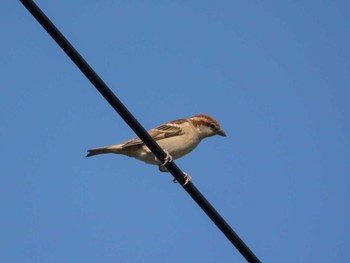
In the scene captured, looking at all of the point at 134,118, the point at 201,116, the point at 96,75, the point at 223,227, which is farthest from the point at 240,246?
the point at 201,116

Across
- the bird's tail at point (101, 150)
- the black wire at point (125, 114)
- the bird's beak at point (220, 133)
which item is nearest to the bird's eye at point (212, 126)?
the bird's beak at point (220, 133)

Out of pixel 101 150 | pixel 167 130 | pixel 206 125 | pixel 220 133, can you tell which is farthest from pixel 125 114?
pixel 220 133

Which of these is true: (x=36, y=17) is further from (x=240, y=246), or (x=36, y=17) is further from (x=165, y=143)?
(x=165, y=143)

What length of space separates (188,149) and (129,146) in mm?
911

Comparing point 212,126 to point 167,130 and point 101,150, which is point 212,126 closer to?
point 167,130

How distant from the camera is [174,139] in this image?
10.1 meters

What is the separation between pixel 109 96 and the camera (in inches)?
193

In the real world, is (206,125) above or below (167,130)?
below

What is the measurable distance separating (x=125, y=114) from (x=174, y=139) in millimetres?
5007

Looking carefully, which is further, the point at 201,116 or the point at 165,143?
the point at 201,116

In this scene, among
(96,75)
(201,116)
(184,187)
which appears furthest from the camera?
(201,116)

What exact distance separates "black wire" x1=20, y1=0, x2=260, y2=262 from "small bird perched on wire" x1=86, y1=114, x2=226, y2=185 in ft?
13.1

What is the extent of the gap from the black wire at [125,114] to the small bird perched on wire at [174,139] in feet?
13.1

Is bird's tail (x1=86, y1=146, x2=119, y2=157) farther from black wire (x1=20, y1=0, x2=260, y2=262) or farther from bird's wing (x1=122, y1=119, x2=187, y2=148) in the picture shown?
black wire (x1=20, y1=0, x2=260, y2=262)
